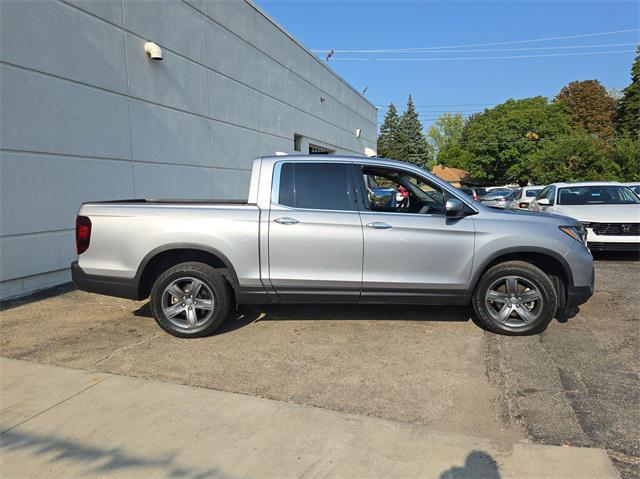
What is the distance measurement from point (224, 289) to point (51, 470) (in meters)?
2.22

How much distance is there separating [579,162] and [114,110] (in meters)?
43.8

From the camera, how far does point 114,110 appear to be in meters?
7.93

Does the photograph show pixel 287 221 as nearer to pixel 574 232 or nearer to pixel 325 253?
pixel 325 253

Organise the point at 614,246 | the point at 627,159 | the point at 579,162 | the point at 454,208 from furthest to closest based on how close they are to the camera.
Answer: the point at 579,162, the point at 627,159, the point at 614,246, the point at 454,208

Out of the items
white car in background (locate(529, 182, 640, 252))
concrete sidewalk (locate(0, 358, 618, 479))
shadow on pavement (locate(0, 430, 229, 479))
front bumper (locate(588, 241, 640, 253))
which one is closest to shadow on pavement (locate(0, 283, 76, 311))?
concrete sidewalk (locate(0, 358, 618, 479))

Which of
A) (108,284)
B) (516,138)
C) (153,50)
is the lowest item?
(108,284)

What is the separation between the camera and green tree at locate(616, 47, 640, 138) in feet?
187

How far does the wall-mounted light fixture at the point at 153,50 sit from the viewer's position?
8641 millimetres

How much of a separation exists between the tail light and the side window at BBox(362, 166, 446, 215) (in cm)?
295

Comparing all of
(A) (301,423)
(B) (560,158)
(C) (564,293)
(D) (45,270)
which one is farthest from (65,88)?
(B) (560,158)

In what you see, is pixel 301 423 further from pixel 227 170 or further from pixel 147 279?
pixel 227 170

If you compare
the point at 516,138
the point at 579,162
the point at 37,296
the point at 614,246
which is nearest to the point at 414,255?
the point at 37,296

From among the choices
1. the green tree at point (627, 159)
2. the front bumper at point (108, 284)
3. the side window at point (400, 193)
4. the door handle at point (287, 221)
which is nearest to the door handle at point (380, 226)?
the side window at point (400, 193)

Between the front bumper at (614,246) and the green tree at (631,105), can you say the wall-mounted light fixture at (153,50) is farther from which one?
the green tree at (631,105)
